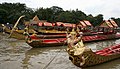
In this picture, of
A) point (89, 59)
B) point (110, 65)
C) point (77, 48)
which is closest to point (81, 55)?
point (77, 48)

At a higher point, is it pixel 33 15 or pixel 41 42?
pixel 33 15

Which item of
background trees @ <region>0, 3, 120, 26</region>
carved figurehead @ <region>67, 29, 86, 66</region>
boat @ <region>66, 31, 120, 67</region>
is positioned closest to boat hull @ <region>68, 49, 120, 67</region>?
boat @ <region>66, 31, 120, 67</region>

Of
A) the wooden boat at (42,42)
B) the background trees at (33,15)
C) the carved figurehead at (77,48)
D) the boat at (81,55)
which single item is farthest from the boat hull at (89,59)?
the background trees at (33,15)

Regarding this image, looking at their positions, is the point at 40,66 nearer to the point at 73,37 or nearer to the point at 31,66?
the point at 31,66

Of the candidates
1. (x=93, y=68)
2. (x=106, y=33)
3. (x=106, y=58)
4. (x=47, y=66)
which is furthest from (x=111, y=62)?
(x=106, y=33)

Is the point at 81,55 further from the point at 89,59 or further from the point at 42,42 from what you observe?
the point at 42,42

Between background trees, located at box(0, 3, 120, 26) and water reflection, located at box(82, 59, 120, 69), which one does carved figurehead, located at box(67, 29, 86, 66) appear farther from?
background trees, located at box(0, 3, 120, 26)

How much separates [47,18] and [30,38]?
3349cm

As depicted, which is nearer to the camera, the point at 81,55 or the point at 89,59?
the point at 81,55

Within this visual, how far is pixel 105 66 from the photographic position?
10.4 m

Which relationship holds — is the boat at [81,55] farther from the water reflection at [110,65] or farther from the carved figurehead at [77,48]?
the water reflection at [110,65]

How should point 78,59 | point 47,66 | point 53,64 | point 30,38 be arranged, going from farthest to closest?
point 30,38
point 53,64
point 47,66
point 78,59

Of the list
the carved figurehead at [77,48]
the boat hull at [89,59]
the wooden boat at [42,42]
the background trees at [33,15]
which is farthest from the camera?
the background trees at [33,15]

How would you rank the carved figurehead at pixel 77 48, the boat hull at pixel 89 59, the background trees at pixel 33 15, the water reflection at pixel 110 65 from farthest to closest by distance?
the background trees at pixel 33 15 < the water reflection at pixel 110 65 < the boat hull at pixel 89 59 < the carved figurehead at pixel 77 48
